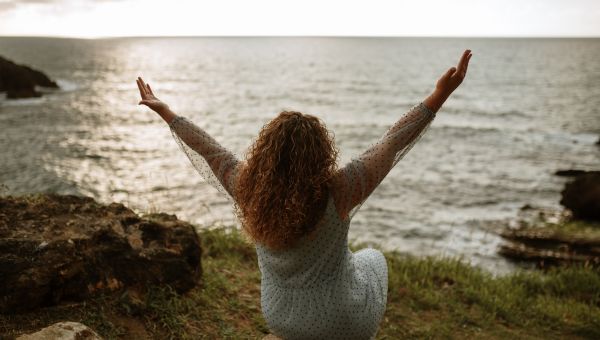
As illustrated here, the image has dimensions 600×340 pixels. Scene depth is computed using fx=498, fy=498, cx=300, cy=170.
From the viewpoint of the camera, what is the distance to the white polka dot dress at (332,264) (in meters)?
2.91

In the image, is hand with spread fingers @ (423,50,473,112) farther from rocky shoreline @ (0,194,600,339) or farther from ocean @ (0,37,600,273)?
ocean @ (0,37,600,273)

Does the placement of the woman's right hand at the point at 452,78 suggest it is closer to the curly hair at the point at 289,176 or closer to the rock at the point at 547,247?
the curly hair at the point at 289,176

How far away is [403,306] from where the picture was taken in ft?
18.7

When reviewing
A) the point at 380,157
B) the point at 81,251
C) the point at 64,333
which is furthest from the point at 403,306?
the point at 64,333

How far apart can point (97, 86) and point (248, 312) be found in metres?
55.3

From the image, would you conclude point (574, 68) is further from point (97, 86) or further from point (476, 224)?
point (476, 224)

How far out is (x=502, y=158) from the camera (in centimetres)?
2541

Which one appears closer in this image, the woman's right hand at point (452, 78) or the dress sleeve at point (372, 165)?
the dress sleeve at point (372, 165)

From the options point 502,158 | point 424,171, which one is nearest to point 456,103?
point 502,158

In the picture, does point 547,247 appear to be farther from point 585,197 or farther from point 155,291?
point 155,291

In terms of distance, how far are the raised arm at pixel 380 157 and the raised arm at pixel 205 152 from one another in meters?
0.74

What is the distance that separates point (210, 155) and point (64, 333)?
1.47 metres

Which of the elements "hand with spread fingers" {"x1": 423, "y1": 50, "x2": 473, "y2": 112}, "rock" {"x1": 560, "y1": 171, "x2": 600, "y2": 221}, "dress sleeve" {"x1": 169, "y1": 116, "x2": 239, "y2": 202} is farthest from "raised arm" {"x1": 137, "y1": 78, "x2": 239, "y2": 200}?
"rock" {"x1": 560, "y1": 171, "x2": 600, "y2": 221}

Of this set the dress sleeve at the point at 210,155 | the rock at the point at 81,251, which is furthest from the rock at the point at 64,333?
the dress sleeve at the point at 210,155
